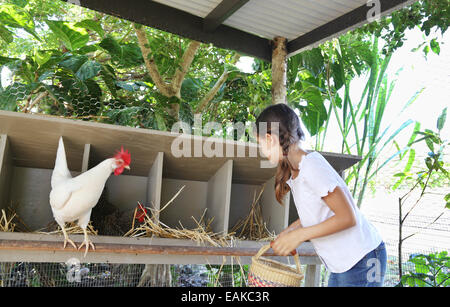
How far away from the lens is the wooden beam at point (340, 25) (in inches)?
54.5

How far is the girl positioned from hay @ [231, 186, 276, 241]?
2.18 feet

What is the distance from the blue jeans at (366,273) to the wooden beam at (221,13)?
107 centimetres

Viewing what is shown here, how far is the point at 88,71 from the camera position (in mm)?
1988

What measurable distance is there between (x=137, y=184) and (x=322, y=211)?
111 cm

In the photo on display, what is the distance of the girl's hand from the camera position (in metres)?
0.85

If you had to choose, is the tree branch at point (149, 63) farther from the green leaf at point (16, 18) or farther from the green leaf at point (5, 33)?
the green leaf at point (5, 33)

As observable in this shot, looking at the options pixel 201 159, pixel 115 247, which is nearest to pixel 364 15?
pixel 201 159

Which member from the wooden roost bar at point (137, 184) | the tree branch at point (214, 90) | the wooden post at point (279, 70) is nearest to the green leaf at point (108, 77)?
the tree branch at point (214, 90)

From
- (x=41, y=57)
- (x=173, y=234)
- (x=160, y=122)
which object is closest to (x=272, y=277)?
(x=173, y=234)

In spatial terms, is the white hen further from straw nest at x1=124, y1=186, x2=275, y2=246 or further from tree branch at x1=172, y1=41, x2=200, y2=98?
tree branch at x1=172, y1=41, x2=200, y2=98

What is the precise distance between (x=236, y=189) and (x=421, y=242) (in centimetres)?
160
